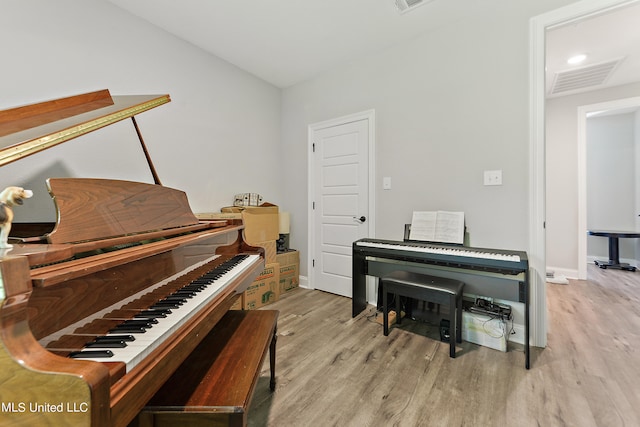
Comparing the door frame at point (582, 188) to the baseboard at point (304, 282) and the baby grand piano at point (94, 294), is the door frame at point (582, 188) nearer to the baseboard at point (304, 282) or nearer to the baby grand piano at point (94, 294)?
the baseboard at point (304, 282)

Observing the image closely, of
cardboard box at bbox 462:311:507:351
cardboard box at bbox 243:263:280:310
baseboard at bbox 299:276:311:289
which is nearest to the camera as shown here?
cardboard box at bbox 462:311:507:351

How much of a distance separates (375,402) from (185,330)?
3.82ft

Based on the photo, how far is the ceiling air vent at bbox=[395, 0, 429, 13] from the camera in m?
2.13

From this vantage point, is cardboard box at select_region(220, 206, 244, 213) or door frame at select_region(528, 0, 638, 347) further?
→ cardboard box at select_region(220, 206, 244, 213)

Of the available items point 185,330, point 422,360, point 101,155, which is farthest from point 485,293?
point 101,155

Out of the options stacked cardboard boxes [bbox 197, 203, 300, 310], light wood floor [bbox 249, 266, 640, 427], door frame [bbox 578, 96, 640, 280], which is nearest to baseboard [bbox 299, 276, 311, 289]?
stacked cardboard boxes [bbox 197, 203, 300, 310]

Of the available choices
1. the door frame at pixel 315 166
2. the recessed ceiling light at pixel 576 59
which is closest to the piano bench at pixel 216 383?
the door frame at pixel 315 166

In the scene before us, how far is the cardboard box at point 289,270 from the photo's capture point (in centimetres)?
327

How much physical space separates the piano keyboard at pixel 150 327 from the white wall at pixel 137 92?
1633mm

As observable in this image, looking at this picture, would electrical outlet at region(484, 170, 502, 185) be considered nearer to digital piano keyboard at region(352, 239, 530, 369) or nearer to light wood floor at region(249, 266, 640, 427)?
digital piano keyboard at region(352, 239, 530, 369)

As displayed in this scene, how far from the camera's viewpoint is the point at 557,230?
3.83 metres

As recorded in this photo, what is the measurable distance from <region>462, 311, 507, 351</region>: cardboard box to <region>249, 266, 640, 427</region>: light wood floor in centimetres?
6

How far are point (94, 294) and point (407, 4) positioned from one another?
9.03 feet

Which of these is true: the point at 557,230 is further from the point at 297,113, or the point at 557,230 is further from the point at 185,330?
the point at 185,330
